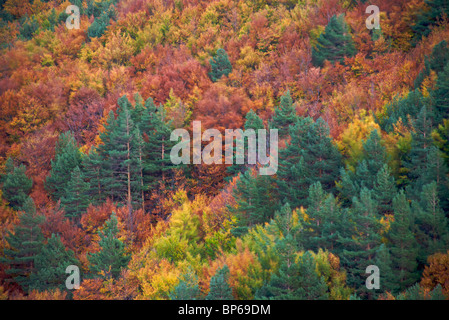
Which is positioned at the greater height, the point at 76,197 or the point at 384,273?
the point at 76,197

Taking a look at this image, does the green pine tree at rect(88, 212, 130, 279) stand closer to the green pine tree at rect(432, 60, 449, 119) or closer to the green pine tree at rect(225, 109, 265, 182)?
the green pine tree at rect(225, 109, 265, 182)

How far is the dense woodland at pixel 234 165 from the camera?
2322 centimetres

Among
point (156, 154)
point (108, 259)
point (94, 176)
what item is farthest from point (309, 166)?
point (94, 176)

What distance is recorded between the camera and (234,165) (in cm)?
3903

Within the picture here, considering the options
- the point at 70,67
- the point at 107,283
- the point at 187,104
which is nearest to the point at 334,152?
the point at 107,283

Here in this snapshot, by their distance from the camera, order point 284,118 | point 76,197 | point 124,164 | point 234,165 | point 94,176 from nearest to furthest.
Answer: point 284,118 → point 76,197 → point 124,164 → point 234,165 → point 94,176

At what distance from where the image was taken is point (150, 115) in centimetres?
4259

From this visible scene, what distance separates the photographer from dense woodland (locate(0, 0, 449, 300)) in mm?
23219

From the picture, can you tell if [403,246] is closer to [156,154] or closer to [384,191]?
[384,191]

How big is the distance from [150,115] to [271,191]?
15880 millimetres

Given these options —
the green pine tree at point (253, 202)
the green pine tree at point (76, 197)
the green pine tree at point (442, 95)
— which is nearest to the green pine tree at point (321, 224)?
the green pine tree at point (253, 202)

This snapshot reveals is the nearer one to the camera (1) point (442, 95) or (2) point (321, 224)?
(2) point (321, 224)

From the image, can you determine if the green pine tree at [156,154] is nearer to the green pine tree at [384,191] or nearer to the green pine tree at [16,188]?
the green pine tree at [16,188]
